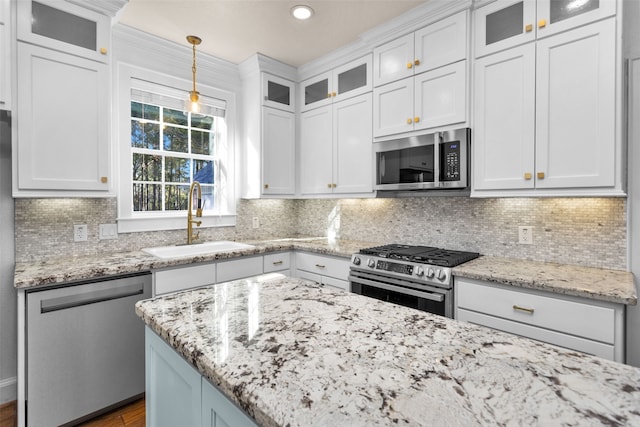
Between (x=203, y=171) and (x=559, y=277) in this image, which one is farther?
(x=203, y=171)

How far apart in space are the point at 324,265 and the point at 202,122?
6.26 ft

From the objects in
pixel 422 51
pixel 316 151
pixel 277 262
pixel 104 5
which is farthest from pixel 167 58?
pixel 422 51

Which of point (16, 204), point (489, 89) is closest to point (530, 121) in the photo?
point (489, 89)

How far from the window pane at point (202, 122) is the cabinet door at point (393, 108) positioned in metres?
1.70

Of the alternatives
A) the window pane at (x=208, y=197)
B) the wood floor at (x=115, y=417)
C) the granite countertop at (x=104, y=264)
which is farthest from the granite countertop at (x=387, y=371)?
the window pane at (x=208, y=197)

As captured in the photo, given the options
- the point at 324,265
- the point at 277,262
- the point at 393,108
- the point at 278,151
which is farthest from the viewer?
the point at 278,151

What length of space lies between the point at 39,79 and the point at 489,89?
2852mm

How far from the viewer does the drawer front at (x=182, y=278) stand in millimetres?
2215

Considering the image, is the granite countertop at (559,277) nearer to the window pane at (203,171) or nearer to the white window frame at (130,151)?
the white window frame at (130,151)

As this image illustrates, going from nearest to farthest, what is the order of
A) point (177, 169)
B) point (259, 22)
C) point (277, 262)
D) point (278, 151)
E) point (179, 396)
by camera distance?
point (179, 396) → point (259, 22) → point (277, 262) → point (177, 169) → point (278, 151)

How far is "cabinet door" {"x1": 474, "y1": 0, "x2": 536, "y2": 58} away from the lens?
6.56ft

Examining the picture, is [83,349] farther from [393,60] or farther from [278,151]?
[393,60]

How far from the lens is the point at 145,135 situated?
290 cm

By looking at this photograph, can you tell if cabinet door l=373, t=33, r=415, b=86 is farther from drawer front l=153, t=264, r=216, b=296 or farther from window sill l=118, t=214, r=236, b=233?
drawer front l=153, t=264, r=216, b=296
